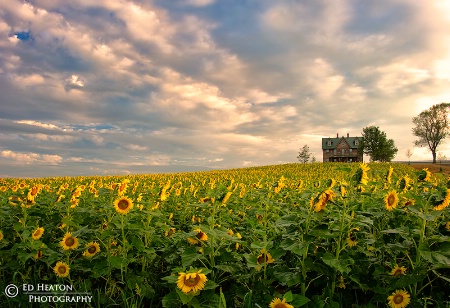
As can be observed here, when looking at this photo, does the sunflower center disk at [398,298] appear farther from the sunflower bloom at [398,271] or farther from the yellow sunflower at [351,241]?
the yellow sunflower at [351,241]

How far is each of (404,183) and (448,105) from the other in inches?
3103

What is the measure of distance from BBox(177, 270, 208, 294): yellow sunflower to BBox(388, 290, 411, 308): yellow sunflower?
205 cm

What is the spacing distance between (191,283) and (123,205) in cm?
144

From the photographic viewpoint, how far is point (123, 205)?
4156 mm

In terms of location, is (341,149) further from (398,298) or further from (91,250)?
(91,250)

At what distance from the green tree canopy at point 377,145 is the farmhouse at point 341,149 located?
24.6 ft

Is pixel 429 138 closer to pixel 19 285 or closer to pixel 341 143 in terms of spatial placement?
pixel 341 143

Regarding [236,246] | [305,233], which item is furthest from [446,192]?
[236,246]

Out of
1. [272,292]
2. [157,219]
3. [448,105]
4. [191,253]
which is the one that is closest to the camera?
[191,253]

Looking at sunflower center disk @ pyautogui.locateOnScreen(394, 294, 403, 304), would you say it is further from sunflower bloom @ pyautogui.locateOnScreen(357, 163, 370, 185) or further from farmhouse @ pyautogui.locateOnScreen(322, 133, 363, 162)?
farmhouse @ pyautogui.locateOnScreen(322, 133, 363, 162)

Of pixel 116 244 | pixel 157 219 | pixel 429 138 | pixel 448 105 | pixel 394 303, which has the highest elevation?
pixel 448 105

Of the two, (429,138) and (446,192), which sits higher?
(429,138)

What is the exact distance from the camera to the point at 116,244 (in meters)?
5.20
